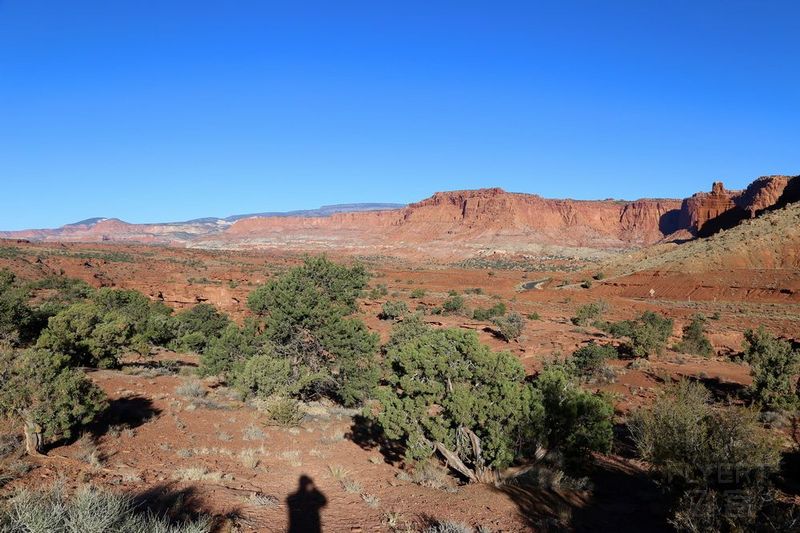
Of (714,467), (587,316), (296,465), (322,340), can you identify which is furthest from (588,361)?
(587,316)

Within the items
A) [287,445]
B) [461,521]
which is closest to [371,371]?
[287,445]

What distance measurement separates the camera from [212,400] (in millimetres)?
13703

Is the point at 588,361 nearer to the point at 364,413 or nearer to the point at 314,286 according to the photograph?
the point at 364,413

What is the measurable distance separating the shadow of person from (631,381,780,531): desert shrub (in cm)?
477

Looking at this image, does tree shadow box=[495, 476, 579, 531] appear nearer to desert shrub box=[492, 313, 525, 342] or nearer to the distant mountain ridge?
desert shrub box=[492, 313, 525, 342]

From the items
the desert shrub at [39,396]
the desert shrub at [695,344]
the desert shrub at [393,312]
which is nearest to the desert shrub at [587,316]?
the desert shrub at [695,344]

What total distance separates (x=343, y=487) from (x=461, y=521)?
236cm

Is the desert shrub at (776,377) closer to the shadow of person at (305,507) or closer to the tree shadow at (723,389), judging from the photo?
the tree shadow at (723,389)

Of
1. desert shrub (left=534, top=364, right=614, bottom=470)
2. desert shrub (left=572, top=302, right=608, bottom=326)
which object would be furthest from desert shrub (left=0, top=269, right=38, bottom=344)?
desert shrub (left=572, top=302, right=608, bottom=326)

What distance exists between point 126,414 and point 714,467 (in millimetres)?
12203

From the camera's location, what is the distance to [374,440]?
11281 millimetres

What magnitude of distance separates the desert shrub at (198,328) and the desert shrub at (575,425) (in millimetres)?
20153

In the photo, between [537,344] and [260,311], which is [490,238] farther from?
[260,311]

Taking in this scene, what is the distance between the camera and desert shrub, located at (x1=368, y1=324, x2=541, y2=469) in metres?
8.36
